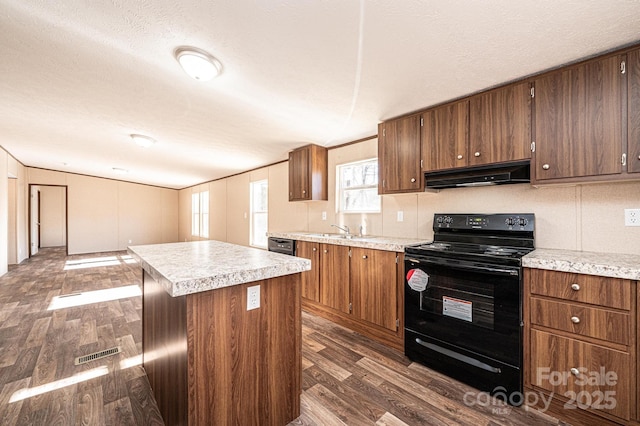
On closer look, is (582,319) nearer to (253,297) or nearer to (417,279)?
(417,279)

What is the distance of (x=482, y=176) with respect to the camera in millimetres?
2162

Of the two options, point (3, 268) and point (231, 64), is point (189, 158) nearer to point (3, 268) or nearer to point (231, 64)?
point (231, 64)

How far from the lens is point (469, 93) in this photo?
2.20 meters

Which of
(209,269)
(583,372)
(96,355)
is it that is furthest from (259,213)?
(583,372)

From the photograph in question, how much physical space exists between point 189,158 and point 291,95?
357 centimetres

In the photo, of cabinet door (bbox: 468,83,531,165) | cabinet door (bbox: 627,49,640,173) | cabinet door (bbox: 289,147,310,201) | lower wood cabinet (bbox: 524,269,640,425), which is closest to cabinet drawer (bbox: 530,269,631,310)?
lower wood cabinet (bbox: 524,269,640,425)

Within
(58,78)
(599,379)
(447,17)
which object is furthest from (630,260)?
(58,78)

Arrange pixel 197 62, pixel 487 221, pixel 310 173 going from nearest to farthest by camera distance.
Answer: pixel 197 62 < pixel 487 221 < pixel 310 173

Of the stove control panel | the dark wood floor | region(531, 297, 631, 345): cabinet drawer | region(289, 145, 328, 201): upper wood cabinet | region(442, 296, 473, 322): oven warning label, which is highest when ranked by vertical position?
region(289, 145, 328, 201): upper wood cabinet

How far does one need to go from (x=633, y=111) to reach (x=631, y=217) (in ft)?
2.35

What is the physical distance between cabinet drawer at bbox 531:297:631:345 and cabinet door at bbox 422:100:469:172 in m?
1.20

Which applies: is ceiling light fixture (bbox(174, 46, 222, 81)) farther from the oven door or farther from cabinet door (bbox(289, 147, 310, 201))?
the oven door

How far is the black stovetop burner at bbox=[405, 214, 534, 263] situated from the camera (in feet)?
6.44

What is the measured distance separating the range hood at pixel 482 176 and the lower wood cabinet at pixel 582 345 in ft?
2.50
